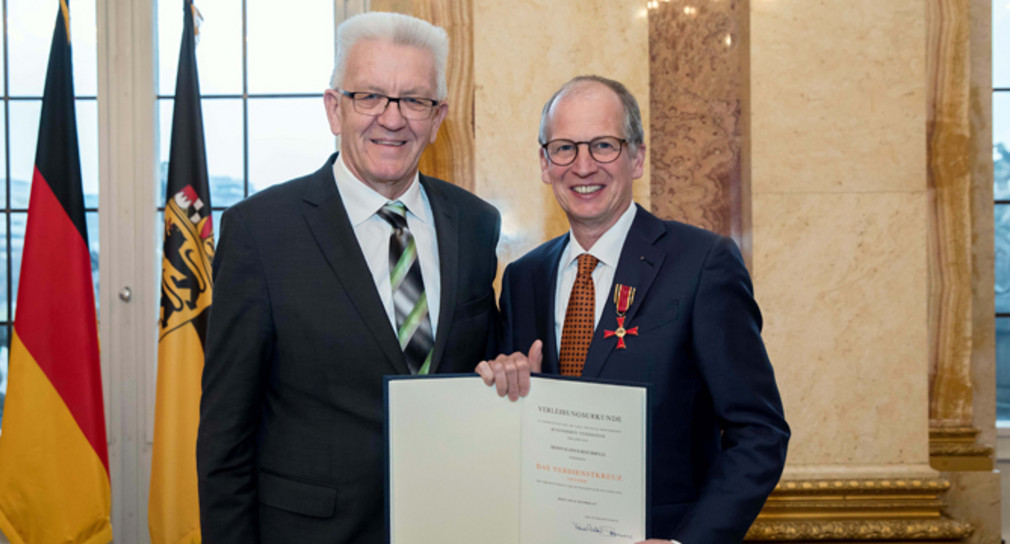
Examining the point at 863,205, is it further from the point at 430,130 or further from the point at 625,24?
the point at 430,130

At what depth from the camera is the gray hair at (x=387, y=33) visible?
1550 mm

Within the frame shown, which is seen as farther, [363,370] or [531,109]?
[531,109]

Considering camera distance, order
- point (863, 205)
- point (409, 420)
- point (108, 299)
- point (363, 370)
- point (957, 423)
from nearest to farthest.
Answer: point (409, 420) → point (363, 370) → point (863, 205) → point (957, 423) → point (108, 299)

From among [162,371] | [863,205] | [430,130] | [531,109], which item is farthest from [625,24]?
[162,371]

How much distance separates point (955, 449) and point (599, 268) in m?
2.55

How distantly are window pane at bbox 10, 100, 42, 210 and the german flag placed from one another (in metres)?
0.77

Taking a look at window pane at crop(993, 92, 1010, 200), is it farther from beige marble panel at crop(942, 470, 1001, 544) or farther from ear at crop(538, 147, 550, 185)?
ear at crop(538, 147, 550, 185)

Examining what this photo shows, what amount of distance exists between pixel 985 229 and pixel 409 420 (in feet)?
10.7

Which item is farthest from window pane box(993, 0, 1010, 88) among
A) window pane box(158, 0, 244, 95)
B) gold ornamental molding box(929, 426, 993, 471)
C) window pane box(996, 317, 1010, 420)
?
window pane box(158, 0, 244, 95)

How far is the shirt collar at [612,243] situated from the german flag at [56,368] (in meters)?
2.56

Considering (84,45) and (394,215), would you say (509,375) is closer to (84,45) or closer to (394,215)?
(394,215)

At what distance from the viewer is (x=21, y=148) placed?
372 centimetres

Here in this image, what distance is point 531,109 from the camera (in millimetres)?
3004
